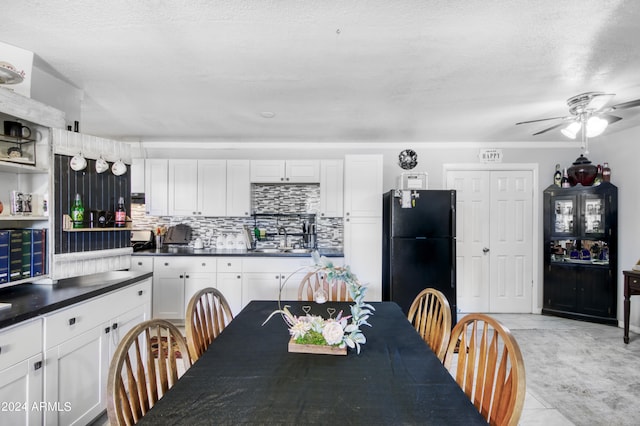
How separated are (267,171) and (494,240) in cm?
326

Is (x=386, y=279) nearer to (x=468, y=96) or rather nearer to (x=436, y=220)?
(x=436, y=220)

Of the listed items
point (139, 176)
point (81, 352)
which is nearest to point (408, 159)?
point (139, 176)

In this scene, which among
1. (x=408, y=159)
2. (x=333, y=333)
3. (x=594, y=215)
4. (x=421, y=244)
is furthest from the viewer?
(x=408, y=159)

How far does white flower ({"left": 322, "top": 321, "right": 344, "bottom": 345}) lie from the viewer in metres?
1.36

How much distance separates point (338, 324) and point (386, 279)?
8.98ft

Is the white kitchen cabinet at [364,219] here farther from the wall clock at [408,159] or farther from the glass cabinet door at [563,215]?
the glass cabinet door at [563,215]

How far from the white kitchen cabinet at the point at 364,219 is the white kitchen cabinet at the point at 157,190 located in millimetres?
2377

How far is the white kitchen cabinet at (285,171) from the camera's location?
4.27 metres

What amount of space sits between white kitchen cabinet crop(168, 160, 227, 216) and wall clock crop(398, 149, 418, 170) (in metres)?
2.40

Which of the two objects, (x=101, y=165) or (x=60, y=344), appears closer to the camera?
(x=60, y=344)

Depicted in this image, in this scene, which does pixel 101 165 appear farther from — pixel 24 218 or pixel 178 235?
pixel 178 235

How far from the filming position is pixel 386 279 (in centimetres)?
400

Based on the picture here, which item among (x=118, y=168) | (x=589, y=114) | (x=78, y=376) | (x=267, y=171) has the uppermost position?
(x=589, y=114)

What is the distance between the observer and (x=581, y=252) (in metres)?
4.13
